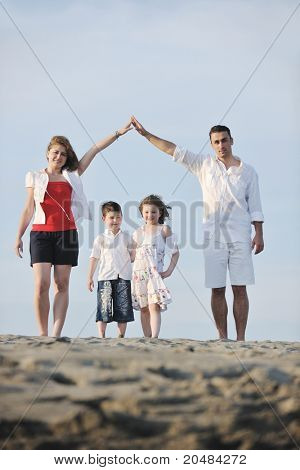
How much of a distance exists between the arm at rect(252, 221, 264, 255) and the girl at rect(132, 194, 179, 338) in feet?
2.91

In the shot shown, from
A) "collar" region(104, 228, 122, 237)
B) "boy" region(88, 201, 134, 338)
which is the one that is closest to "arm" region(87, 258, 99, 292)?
"boy" region(88, 201, 134, 338)

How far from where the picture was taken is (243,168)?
685 centimetres

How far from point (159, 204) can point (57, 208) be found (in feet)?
4.81

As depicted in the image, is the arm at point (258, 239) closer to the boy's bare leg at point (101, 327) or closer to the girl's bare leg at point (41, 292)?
the boy's bare leg at point (101, 327)

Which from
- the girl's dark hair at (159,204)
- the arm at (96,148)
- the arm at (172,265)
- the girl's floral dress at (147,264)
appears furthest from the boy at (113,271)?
the arm at (96,148)

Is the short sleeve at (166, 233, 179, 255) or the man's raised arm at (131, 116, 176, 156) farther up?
the man's raised arm at (131, 116, 176, 156)

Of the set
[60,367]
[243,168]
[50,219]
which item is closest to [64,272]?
[50,219]

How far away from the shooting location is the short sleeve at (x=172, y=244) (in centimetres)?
736

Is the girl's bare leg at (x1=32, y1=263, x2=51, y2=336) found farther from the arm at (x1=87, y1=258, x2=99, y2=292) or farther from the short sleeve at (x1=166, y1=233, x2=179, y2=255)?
the short sleeve at (x1=166, y1=233, x2=179, y2=255)

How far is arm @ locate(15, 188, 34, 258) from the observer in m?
6.43

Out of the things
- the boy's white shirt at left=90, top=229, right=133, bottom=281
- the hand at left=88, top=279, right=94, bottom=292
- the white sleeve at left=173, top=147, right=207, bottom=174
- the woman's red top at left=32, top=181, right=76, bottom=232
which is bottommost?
the hand at left=88, top=279, right=94, bottom=292

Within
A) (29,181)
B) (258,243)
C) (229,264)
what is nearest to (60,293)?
(29,181)

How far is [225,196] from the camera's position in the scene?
6.70 meters

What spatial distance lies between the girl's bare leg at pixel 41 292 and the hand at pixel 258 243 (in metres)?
1.98
